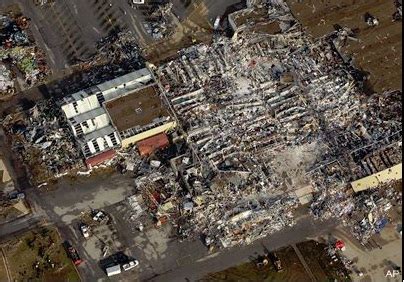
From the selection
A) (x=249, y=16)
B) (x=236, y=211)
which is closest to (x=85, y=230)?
(x=236, y=211)

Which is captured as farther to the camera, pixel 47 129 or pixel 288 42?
pixel 288 42

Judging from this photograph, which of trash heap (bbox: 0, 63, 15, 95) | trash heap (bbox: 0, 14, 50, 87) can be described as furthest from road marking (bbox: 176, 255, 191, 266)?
trash heap (bbox: 0, 63, 15, 95)

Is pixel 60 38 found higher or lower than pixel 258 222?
higher

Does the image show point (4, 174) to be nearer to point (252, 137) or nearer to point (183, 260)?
point (183, 260)

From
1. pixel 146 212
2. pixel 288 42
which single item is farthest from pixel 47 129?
pixel 288 42

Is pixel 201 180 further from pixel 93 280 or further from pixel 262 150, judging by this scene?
pixel 93 280

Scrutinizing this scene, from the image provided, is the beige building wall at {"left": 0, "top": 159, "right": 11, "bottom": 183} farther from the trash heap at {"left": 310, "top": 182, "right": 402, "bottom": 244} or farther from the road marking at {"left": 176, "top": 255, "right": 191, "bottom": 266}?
the trash heap at {"left": 310, "top": 182, "right": 402, "bottom": 244}
